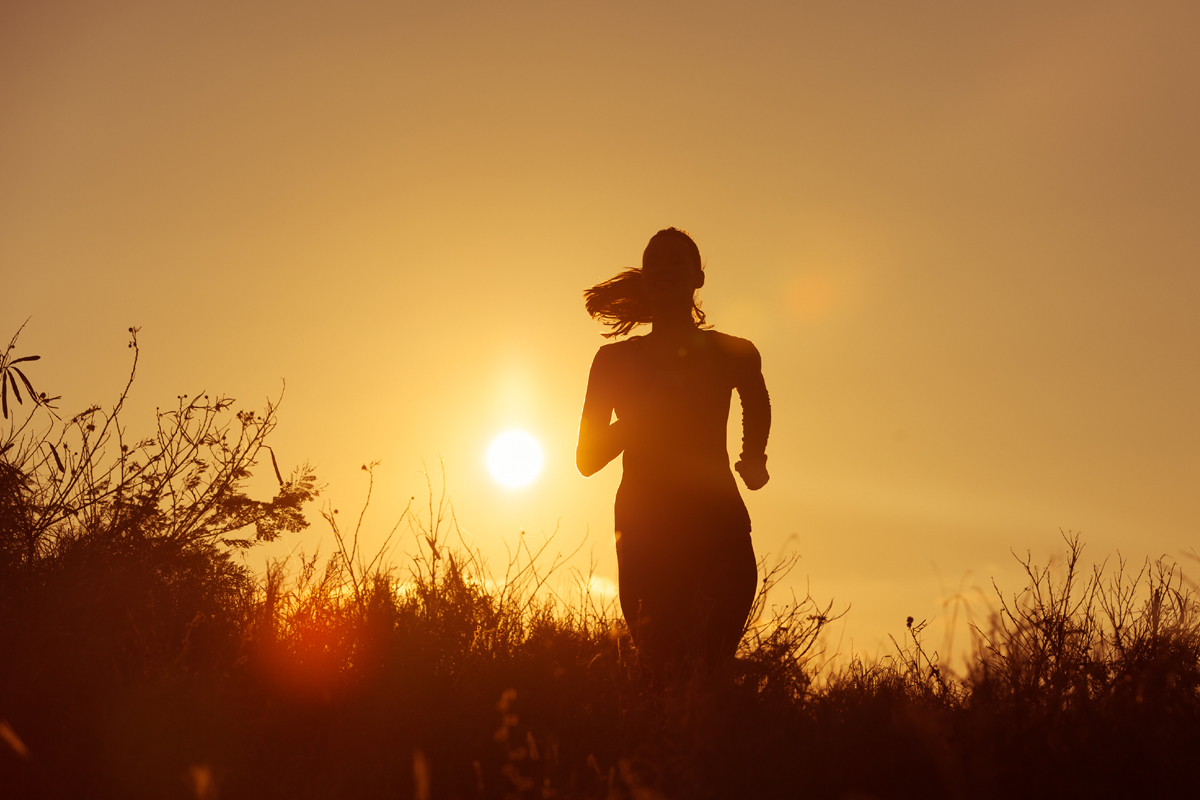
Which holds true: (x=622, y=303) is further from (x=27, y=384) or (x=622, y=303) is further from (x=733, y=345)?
(x=27, y=384)

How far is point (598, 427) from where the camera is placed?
4176mm

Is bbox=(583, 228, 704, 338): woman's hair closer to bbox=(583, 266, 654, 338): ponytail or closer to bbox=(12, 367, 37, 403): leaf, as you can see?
bbox=(583, 266, 654, 338): ponytail

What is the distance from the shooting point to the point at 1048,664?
13.6ft

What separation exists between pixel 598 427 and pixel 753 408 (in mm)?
751

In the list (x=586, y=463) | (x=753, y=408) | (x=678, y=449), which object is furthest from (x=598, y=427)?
(x=753, y=408)

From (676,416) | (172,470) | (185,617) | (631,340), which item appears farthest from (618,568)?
(172,470)

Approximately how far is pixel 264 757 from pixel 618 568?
1.66m

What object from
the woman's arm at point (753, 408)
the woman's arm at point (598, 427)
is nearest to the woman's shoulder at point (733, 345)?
the woman's arm at point (753, 408)

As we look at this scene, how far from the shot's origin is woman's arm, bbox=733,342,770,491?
4.21 m

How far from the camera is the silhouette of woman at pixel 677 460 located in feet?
12.6

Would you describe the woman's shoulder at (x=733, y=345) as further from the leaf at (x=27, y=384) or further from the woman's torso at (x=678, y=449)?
the leaf at (x=27, y=384)

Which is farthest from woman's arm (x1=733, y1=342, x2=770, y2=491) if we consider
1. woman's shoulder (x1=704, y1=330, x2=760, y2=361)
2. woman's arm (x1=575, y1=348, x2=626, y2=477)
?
woman's arm (x1=575, y1=348, x2=626, y2=477)

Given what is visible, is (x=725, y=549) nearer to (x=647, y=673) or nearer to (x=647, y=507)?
(x=647, y=507)

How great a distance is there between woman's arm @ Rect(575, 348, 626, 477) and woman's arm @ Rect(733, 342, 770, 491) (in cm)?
61
